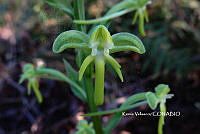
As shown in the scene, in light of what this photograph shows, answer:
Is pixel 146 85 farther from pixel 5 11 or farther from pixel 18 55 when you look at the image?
pixel 5 11

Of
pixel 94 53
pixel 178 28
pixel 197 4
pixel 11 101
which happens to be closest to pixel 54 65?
pixel 11 101

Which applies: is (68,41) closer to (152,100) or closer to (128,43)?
(128,43)

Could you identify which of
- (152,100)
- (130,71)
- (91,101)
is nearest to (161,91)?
(152,100)

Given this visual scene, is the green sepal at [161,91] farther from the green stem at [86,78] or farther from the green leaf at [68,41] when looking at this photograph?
the green leaf at [68,41]

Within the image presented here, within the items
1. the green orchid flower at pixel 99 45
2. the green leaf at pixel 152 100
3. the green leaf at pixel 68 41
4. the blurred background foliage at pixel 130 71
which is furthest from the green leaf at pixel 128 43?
the blurred background foliage at pixel 130 71

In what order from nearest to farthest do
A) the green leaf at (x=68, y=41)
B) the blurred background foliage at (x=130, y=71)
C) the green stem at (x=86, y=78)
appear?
1. the green leaf at (x=68, y=41)
2. the green stem at (x=86, y=78)
3. the blurred background foliage at (x=130, y=71)

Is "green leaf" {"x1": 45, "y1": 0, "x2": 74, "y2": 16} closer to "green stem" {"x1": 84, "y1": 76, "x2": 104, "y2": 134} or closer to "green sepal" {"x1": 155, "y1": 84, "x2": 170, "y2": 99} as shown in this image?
"green stem" {"x1": 84, "y1": 76, "x2": 104, "y2": 134}

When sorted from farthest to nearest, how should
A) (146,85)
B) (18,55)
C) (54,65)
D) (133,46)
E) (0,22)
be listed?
(0,22) → (18,55) → (54,65) → (146,85) → (133,46)
